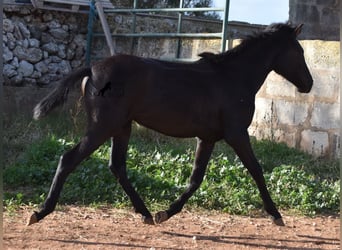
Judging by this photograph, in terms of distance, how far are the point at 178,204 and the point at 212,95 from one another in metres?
1.00

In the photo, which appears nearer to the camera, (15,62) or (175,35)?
(175,35)

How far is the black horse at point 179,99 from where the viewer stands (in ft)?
16.7

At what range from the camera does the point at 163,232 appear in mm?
5367

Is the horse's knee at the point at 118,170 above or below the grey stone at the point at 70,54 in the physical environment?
below

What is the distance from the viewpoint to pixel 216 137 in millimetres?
5609

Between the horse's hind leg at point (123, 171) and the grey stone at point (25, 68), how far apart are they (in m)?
5.73

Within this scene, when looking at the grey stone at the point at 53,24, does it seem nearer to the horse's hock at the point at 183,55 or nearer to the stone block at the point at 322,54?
the horse's hock at the point at 183,55

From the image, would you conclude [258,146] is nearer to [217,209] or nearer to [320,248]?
[217,209]

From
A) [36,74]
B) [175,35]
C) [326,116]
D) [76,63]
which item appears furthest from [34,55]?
[326,116]

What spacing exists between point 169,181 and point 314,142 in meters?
2.81

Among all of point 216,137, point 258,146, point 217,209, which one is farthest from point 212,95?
point 258,146

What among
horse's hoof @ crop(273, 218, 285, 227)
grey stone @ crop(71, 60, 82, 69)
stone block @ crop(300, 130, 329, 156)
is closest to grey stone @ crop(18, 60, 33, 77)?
grey stone @ crop(71, 60, 82, 69)

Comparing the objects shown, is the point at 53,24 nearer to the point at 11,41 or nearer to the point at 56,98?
the point at 11,41

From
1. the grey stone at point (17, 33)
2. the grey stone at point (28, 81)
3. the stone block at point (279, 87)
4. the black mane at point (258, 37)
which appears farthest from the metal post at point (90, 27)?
the black mane at point (258, 37)
